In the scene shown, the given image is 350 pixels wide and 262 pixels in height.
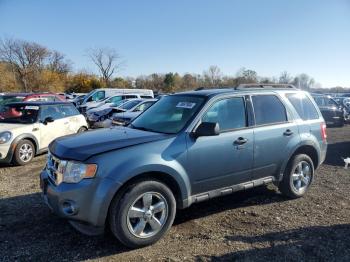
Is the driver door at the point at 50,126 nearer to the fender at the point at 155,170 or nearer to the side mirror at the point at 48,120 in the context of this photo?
the side mirror at the point at 48,120

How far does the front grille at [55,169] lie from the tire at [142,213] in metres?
0.72

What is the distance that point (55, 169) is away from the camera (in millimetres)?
4062

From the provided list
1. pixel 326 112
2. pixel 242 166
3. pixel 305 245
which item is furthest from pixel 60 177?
pixel 326 112

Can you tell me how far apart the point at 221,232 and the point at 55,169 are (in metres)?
2.27

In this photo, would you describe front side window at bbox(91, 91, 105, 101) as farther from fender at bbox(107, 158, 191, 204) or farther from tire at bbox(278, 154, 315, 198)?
fender at bbox(107, 158, 191, 204)

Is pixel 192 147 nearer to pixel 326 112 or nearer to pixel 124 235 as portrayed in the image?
pixel 124 235

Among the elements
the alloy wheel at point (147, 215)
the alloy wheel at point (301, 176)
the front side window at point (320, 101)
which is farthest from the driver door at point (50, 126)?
the front side window at point (320, 101)

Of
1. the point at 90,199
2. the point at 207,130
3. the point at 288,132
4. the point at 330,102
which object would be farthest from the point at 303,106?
the point at 330,102

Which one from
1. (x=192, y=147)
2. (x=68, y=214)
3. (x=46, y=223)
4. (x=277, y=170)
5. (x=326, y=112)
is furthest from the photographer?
(x=326, y=112)

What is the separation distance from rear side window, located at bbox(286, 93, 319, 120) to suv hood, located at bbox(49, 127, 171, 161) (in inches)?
105

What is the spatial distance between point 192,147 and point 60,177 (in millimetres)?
1643

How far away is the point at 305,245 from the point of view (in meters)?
4.07

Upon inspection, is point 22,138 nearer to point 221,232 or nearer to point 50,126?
point 50,126

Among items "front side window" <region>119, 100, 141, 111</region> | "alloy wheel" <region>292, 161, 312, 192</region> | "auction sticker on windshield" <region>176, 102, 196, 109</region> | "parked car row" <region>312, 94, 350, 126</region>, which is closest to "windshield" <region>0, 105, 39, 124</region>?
"auction sticker on windshield" <region>176, 102, 196, 109</region>
